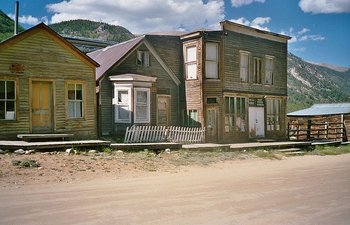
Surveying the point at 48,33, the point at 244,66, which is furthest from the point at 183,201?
the point at 244,66

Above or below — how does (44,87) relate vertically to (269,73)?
below

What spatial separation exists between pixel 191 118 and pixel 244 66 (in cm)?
594

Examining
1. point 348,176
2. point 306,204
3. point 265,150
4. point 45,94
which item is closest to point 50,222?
point 306,204

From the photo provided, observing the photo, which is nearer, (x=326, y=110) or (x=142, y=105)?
(x=142, y=105)

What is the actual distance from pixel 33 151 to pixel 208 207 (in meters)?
8.74

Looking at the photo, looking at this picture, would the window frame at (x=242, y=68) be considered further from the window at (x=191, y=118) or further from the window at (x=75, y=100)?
the window at (x=75, y=100)

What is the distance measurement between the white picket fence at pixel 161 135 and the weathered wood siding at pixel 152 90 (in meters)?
1.63

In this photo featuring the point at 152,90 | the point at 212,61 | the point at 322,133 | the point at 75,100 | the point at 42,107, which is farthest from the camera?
the point at 322,133

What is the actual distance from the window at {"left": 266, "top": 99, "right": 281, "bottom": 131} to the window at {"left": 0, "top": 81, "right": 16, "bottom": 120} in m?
19.0

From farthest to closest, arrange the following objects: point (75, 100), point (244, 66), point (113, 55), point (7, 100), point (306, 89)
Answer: point (306, 89), point (244, 66), point (113, 55), point (75, 100), point (7, 100)

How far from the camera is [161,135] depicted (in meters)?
18.6

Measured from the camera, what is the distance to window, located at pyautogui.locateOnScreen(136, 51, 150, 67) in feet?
71.5

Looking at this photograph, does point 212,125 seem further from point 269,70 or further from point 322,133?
point 322,133

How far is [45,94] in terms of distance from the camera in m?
16.5
